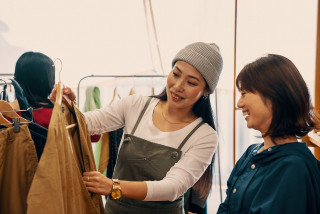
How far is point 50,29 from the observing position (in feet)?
11.2

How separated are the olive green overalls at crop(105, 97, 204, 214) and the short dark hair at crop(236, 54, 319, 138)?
1.50 feet

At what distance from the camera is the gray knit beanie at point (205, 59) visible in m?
1.29

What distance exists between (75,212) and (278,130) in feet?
2.42

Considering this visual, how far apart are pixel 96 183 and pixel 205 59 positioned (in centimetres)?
74

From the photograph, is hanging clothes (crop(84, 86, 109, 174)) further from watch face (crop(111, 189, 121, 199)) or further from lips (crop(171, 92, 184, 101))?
watch face (crop(111, 189, 121, 199))

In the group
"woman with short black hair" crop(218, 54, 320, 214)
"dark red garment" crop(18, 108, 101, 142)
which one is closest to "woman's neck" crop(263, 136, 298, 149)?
"woman with short black hair" crop(218, 54, 320, 214)

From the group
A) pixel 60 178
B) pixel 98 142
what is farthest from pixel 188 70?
pixel 98 142

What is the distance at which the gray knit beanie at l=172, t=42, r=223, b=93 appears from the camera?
129 cm

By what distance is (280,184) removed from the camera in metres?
0.88

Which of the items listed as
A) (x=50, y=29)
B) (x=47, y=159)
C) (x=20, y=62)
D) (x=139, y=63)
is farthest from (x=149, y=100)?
(x=139, y=63)

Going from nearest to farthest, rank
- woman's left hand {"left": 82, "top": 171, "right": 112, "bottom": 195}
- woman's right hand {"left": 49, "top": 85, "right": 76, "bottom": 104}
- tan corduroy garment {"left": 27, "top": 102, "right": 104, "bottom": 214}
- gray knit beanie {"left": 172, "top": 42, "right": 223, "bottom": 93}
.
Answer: tan corduroy garment {"left": 27, "top": 102, "right": 104, "bottom": 214} < woman's left hand {"left": 82, "top": 171, "right": 112, "bottom": 195} < woman's right hand {"left": 49, "top": 85, "right": 76, "bottom": 104} < gray knit beanie {"left": 172, "top": 42, "right": 223, "bottom": 93}

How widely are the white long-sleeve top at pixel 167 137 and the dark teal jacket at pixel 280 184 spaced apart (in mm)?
242

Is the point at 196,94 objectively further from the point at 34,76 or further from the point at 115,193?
the point at 34,76

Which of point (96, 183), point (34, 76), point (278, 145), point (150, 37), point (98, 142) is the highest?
point (150, 37)
